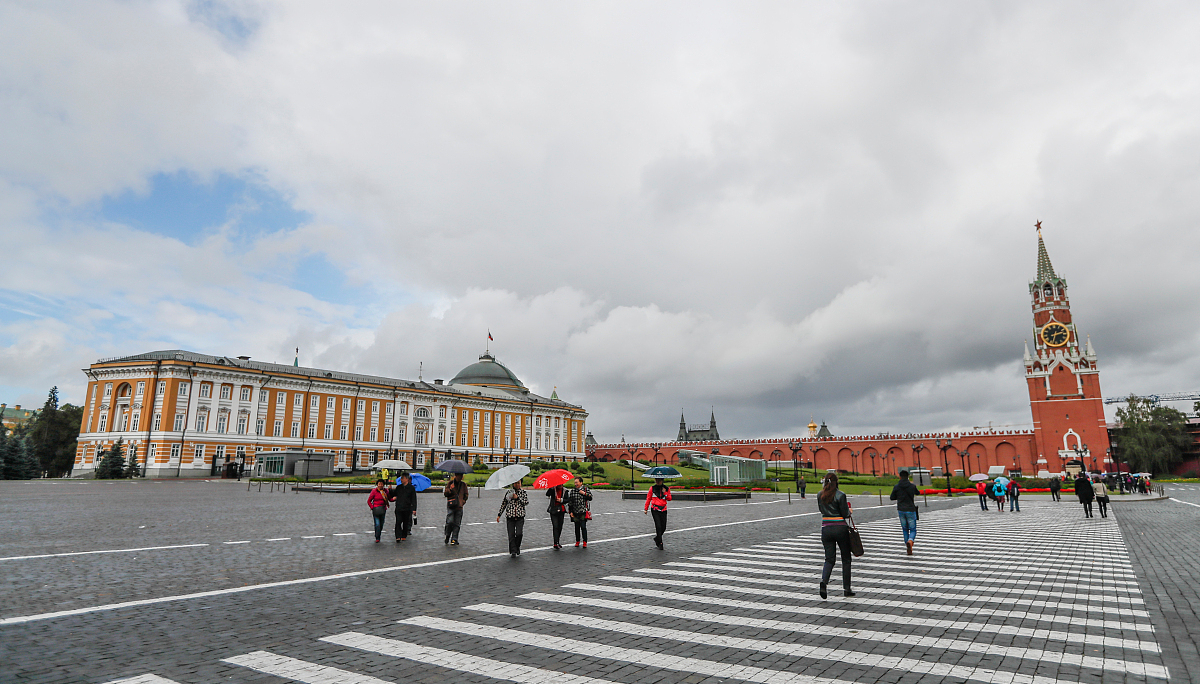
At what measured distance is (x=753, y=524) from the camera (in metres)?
19.9

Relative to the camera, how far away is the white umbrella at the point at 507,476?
43.8 feet

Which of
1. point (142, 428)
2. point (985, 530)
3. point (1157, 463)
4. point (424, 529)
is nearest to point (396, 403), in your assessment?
point (142, 428)

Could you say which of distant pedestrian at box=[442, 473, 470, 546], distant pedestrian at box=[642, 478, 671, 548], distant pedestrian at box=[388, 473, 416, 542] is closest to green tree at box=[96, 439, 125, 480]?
distant pedestrian at box=[388, 473, 416, 542]

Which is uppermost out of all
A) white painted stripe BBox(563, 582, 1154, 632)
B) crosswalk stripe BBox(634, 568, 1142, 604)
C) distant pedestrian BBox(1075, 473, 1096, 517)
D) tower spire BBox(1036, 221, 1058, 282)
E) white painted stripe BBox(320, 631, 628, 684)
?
tower spire BBox(1036, 221, 1058, 282)

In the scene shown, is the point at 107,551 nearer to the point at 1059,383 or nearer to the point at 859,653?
the point at 859,653

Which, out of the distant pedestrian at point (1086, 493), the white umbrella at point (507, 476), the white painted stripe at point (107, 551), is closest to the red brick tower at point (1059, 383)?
the distant pedestrian at point (1086, 493)

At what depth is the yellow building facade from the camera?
200 feet

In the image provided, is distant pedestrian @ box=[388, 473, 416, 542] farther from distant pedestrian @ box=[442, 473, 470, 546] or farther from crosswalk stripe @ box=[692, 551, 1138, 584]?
crosswalk stripe @ box=[692, 551, 1138, 584]

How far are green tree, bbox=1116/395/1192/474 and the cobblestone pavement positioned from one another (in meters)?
82.7

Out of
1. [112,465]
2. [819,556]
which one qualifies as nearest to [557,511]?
[819,556]

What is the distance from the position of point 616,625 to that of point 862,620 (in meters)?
2.96

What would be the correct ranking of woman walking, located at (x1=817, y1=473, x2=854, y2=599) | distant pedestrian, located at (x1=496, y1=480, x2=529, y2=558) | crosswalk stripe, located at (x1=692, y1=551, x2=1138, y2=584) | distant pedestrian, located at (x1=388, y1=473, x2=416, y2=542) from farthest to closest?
distant pedestrian, located at (x1=388, y1=473, x2=416, y2=542) < distant pedestrian, located at (x1=496, y1=480, x2=529, y2=558) < crosswalk stripe, located at (x1=692, y1=551, x2=1138, y2=584) < woman walking, located at (x1=817, y1=473, x2=854, y2=599)

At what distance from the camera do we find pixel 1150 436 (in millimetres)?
72938

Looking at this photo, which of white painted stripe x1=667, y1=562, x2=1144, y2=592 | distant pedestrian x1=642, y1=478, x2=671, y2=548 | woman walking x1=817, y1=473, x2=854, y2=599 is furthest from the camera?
distant pedestrian x1=642, y1=478, x2=671, y2=548
